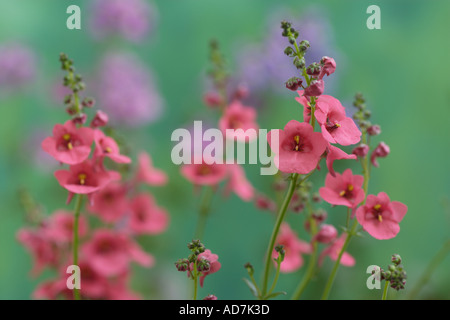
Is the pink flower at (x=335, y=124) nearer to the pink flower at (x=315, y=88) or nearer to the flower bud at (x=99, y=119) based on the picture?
the pink flower at (x=315, y=88)

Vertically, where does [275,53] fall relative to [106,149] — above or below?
above

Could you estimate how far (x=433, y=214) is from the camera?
1193 millimetres

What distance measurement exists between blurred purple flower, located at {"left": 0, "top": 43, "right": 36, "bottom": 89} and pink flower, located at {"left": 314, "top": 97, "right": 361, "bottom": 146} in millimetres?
883

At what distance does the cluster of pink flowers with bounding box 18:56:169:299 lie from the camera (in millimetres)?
423

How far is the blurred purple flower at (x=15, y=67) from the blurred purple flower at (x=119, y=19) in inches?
6.8

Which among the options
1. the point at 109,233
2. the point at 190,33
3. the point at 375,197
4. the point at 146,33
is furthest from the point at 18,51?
the point at 375,197

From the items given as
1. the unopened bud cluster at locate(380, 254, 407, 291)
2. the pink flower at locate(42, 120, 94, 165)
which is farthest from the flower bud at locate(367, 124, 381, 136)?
the pink flower at locate(42, 120, 94, 165)

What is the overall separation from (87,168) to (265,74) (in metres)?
0.50

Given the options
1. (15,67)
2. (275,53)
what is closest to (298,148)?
(275,53)

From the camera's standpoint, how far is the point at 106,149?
16.8 inches

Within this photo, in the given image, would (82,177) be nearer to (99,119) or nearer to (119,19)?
(99,119)

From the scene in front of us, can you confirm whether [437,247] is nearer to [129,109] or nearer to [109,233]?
[129,109]

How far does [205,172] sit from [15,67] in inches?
27.4

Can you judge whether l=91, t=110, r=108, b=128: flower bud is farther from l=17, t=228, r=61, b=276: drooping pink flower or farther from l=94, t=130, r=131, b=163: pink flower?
l=17, t=228, r=61, b=276: drooping pink flower
